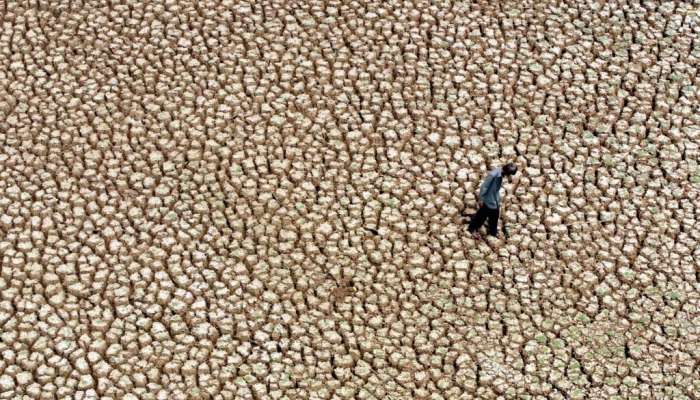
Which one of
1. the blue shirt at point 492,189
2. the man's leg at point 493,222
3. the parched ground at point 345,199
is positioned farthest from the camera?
the man's leg at point 493,222

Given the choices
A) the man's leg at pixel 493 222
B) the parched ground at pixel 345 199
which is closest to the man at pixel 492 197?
the man's leg at pixel 493 222

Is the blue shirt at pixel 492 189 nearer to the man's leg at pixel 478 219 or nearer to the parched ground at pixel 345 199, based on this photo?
the man's leg at pixel 478 219

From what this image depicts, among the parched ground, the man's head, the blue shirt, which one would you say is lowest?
the parched ground

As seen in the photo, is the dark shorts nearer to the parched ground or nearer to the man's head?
the parched ground

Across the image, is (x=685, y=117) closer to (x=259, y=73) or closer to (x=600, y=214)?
(x=600, y=214)

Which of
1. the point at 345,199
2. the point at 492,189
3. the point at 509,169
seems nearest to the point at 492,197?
the point at 492,189

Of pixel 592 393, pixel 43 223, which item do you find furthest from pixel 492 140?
pixel 43 223

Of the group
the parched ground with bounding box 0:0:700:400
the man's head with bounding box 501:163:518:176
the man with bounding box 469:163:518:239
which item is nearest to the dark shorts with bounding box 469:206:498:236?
the man with bounding box 469:163:518:239

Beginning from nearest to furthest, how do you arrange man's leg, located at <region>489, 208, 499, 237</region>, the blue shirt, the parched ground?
the parched ground → the blue shirt → man's leg, located at <region>489, 208, 499, 237</region>
